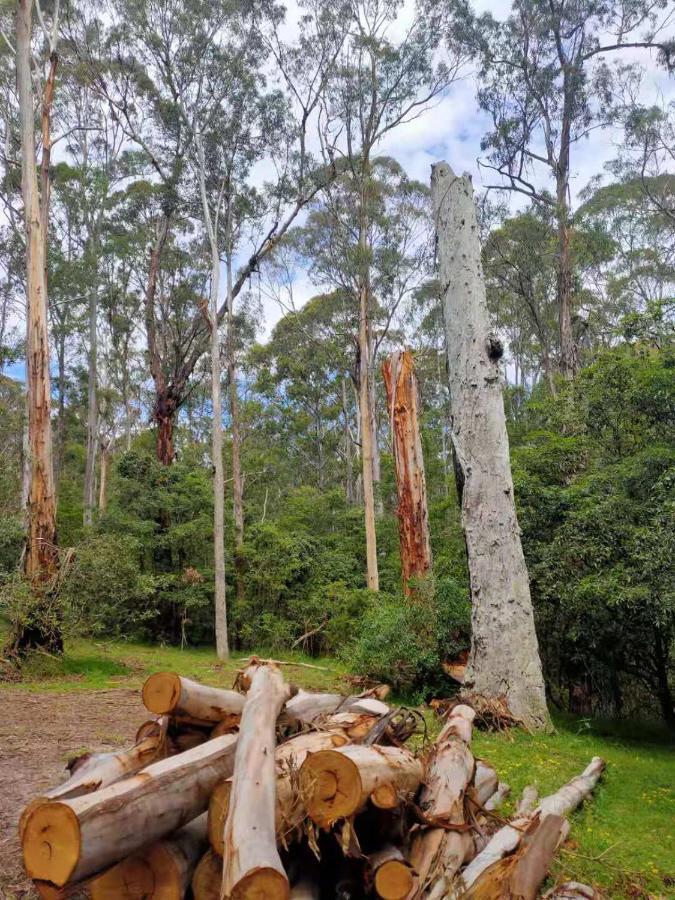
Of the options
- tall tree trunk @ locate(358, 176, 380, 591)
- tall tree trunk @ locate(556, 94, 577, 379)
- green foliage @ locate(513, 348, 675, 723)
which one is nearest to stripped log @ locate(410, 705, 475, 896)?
green foliage @ locate(513, 348, 675, 723)

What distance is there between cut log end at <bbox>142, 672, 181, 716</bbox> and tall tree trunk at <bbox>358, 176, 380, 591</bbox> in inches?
516

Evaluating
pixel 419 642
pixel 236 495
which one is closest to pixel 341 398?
pixel 236 495

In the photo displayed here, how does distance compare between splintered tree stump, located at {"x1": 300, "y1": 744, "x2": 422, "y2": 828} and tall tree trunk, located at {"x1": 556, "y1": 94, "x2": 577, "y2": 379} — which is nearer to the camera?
splintered tree stump, located at {"x1": 300, "y1": 744, "x2": 422, "y2": 828}

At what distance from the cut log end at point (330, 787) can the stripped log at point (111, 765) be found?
963mm

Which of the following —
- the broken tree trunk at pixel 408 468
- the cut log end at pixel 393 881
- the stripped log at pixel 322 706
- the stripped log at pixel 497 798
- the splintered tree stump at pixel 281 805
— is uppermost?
the broken tree trunk at pixel 408 468

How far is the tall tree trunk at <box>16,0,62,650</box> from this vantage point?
10.7m

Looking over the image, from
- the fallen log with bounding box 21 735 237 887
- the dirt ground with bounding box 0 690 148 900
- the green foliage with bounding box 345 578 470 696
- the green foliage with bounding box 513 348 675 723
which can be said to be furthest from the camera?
the green foliage with bounding box 345 578 470 696

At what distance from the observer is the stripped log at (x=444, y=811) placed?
2878 millimetres

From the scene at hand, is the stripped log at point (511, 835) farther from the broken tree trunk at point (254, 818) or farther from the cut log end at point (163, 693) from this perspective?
the cut log end at point (163, 693)

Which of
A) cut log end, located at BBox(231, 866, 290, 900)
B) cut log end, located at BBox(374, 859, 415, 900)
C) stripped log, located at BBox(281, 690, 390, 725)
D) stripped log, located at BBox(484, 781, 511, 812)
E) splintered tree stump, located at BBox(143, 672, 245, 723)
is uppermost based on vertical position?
splintered tree stump, located at BBox(143, 672, 245, 723)

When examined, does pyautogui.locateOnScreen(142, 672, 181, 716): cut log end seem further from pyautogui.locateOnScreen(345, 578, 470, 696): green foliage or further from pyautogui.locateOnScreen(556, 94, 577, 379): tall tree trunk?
pyautogui.locateOnScreen(556, 94, 577, 379): tall tree trunk

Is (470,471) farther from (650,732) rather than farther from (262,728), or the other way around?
(262,728)

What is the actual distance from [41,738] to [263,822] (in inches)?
178

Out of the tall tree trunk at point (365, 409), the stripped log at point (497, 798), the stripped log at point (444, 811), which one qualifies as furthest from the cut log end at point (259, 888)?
the tall tree trunk at point (365, 409)
